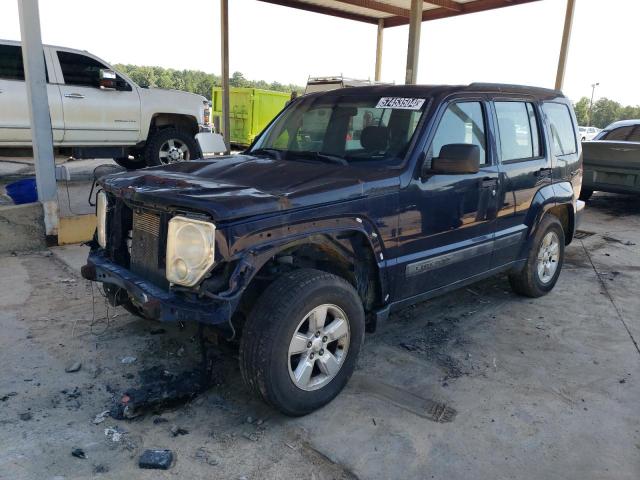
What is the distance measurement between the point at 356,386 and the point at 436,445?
0.71 m

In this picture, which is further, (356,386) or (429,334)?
(429,334)

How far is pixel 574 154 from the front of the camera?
17.2 ft

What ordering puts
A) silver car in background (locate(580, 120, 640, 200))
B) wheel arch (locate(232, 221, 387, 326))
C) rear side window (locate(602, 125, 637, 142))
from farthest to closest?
rear side window (locate(602, 125, 637, 142)), silver car in background (locate(580, 120, 640, 200)), wheel arch (locate(232, 221, 387, 326))

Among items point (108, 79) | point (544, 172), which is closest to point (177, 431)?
point (544, 172)

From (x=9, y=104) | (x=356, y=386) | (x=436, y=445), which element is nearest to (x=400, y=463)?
(x=436, y=445)

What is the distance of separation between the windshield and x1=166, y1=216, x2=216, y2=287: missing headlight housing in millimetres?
1326

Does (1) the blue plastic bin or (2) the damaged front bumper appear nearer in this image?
(2) the damaged front bumper

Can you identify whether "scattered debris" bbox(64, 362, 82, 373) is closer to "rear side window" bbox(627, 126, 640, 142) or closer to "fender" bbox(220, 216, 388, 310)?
"fender" bbox(220, 216, 388, 310)

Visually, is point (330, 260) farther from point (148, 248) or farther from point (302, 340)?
point (148, 248)

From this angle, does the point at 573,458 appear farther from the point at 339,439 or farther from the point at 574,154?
the point at 574,154

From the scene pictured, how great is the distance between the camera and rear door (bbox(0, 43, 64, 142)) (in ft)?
26.2

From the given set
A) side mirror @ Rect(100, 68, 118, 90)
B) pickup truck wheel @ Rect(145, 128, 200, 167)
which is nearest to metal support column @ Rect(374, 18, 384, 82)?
pickup truck wheel @ Rect(145, 128, 200, 167)

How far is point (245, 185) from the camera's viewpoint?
3055 millimetres

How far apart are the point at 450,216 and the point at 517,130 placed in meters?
1.26
